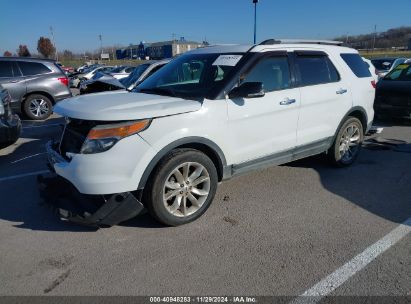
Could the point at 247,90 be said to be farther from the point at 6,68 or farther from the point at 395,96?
the point at 6,68

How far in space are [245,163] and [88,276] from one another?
2.04 meters

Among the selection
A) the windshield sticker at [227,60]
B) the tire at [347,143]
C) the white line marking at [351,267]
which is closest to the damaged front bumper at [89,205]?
the white line marking at [351,267]

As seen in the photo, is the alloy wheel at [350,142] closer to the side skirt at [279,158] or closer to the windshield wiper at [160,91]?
the side skirt at [279,158]

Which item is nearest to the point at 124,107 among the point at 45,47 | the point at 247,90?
the point at 247,90

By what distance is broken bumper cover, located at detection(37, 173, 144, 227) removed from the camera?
125 inches

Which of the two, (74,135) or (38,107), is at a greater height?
(74,135)

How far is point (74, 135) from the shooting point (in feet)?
11.3

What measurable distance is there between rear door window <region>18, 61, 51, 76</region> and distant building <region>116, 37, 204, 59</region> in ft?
235

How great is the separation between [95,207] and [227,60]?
2185 mm

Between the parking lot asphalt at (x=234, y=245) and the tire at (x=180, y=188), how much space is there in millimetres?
160

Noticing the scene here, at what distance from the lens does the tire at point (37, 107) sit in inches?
391

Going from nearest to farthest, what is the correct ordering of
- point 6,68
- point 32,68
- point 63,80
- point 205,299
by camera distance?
point 205,299 → point 6,68 → point 32,68 → point 63,80

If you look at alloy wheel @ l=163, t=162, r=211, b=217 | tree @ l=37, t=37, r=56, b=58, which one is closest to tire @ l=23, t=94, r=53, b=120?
alloy wheel @ l=163, t=162, r=211, b=217

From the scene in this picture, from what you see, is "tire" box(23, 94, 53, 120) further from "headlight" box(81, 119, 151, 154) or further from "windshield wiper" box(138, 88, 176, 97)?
"headlight" box(81, 119, 151, 154)
